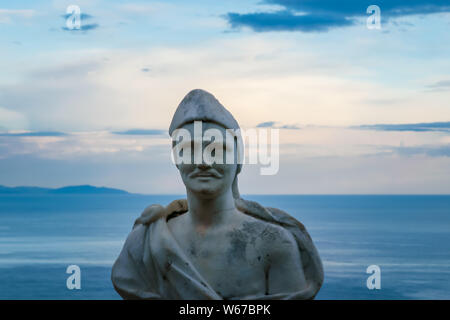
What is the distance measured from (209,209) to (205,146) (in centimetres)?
70

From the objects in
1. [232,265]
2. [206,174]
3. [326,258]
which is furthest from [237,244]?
[326,258]

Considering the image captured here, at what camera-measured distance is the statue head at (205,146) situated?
886 cm

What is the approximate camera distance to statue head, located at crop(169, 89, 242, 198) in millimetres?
8859

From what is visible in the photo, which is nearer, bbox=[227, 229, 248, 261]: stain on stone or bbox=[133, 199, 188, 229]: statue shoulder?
bbox=[227, 229, 248, 261]: stain on stone

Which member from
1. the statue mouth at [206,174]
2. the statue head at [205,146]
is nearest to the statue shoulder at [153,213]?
the statue head at [205,146]

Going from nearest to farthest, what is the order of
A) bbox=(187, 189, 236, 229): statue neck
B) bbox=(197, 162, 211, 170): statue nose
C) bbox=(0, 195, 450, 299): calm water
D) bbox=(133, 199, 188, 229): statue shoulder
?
1. bbox=(197, 162, 211, 170): statue nose
2. bbox=(187, 189, 236, 229): statue neck
3. bbox=(133, 199, 188, 229): statue shoulder
4. bbox=(0, 195, 450, 299): calm water


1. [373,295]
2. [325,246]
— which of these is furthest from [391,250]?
[373,295]

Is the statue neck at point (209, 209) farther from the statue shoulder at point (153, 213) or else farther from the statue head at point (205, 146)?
the statue shoulder at point (153, 213)

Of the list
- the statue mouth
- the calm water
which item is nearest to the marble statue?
the statue mouth

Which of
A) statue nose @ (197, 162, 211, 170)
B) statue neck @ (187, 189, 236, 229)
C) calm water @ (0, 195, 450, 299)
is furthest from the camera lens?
calm water @ (0, 195, 450, 299)

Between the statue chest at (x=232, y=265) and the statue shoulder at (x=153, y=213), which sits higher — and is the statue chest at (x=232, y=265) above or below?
below

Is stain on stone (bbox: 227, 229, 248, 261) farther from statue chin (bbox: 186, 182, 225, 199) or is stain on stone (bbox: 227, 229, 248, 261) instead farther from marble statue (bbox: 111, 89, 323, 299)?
statue chin (bbox: 186, 182, 225, 199)

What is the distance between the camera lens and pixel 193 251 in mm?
9008

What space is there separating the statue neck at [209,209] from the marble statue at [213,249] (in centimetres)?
1
